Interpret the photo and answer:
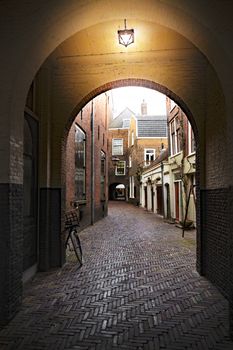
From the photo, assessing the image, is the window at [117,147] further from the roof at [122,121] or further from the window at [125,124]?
the roof at [122,121]

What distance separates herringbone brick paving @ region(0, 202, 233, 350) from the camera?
321cm

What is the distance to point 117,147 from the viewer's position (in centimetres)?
3938

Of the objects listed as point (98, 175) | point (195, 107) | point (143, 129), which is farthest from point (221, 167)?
point (143, 129)

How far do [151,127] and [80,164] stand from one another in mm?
22235

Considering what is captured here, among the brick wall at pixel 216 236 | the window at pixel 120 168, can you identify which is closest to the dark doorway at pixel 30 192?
the brick wall at pixel 216 236

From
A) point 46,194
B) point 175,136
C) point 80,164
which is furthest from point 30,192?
point 175,136

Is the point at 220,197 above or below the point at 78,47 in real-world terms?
below

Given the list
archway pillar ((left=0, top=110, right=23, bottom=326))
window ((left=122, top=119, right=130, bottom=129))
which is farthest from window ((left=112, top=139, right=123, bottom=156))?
archway pillar ((left=0, top=110, right=23, bottom=326))

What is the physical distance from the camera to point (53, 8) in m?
3.56

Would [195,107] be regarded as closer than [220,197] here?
No

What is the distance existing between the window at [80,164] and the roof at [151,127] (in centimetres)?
2065

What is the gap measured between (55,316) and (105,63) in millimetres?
5272

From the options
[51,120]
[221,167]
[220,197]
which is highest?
[51,120]

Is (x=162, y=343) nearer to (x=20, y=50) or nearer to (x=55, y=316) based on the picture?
(x=55, y=316)
